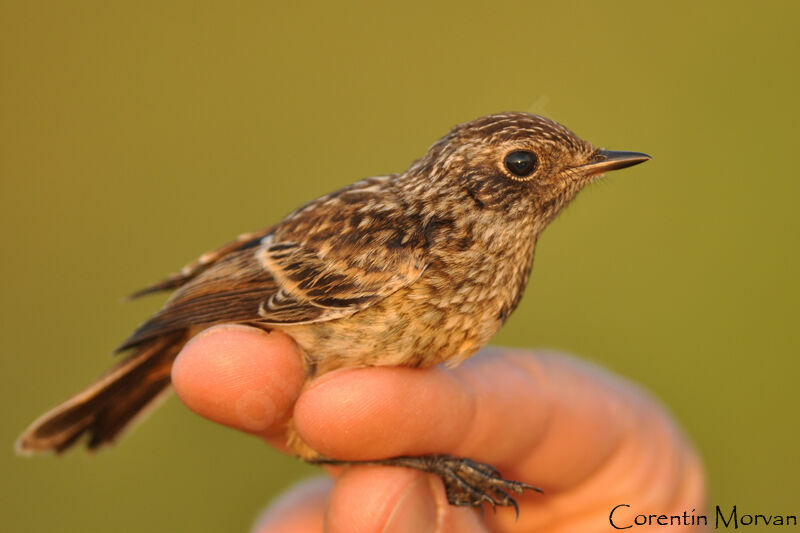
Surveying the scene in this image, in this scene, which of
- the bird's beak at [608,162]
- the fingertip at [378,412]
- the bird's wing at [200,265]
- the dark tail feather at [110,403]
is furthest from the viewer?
the bird's wing at [200,265]

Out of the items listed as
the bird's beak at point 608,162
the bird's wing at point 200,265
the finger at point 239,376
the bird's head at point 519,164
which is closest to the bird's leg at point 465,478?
the finger at point 239,376

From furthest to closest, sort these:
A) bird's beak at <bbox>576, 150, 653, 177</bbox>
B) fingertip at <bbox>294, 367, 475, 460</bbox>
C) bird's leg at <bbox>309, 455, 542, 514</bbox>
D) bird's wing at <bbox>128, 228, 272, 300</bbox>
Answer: bird's wing at <bbox>128, 228, 272, 300</bbox>, bird's leg at <bbox>309, 455, 542, 514</bbox>, bird's beak at <bbox>576, 150, 653, 177</bbox>, fingertip at <bbox>294, 367, 475, 460</bbox>

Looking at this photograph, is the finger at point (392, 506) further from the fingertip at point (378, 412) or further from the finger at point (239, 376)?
the finger at point (239, 376)

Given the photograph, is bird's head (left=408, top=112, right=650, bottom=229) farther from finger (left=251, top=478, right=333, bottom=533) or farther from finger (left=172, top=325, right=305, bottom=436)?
finger (left=251, top=478, right=333, bottom=533)

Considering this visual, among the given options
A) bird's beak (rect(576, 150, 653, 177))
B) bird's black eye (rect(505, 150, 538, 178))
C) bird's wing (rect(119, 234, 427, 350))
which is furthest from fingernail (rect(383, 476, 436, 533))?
bird's beak (rect(576, 150, 653, 177))

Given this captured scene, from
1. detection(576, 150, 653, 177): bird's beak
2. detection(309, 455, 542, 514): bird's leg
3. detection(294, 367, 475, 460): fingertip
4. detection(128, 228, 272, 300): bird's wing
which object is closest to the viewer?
detection(294, 367, 475, 460): fingertip

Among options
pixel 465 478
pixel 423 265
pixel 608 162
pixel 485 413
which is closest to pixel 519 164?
pixel 608 162

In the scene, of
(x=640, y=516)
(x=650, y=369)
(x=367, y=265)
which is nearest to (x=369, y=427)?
(x=367, y=265)

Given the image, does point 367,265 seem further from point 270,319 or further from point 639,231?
point 639,231
